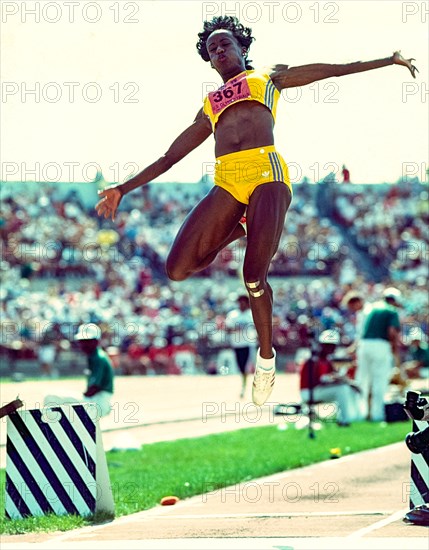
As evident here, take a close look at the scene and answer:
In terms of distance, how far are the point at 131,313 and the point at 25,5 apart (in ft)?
88.1

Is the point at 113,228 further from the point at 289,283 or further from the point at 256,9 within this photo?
the point at 256,9

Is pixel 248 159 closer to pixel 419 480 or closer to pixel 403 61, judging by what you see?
pixel 403 61

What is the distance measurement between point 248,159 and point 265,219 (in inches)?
15.6

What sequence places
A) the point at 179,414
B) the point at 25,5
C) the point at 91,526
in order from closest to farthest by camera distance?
the point at 91,526
the point at 25,5
the point at 179,414

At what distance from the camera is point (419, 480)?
874 centimetres

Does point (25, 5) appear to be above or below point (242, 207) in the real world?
above

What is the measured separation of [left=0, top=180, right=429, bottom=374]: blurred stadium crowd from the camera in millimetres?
34719

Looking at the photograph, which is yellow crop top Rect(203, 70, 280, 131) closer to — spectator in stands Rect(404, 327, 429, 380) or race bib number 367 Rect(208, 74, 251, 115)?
race bib number 367 Rect(208, 74, 251, 115)

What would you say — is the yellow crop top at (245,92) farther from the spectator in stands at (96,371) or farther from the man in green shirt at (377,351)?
the man in green shirt at (377,351)

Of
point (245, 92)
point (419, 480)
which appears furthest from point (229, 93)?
point (419, 480)

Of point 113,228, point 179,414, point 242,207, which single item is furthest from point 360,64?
point 113,228

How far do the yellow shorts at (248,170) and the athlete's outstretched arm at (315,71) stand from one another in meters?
0.45

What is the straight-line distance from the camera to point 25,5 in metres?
10.1

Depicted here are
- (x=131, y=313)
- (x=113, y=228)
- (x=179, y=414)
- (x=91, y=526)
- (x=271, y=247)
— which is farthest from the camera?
(x=113, y=228)
